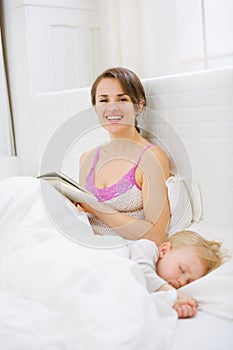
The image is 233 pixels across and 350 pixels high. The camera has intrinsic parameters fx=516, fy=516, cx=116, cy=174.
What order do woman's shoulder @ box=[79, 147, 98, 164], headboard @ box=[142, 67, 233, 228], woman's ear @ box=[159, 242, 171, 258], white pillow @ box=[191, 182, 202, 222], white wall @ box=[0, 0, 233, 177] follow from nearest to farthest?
woman's ear @ box=[159, 242, 171, 258], headboard @ box=[142, 67, 233, 228], white pillow @ box=[191, 182, 202, 222], woman's shoulder @ box=[79, 147, 98, 164], white wall @ box=[0, 0, 233, 177]

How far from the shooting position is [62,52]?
2693mm

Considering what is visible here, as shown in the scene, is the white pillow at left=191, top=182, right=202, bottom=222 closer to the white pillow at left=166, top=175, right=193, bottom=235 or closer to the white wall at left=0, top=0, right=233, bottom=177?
the white pillow at left=166, top=175, right=193, bottom=235

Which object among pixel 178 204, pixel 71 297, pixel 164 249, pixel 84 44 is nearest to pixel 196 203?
pixel 178 204

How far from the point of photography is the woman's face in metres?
1.66

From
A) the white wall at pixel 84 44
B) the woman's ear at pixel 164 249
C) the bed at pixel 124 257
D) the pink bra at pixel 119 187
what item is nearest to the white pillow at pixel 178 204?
the bed at pixel 124 257

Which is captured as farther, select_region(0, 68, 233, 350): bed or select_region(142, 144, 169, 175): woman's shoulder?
select_region(142, 144, 169, 175): woman's shoulder

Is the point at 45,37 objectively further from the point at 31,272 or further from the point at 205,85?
the point at 31,272

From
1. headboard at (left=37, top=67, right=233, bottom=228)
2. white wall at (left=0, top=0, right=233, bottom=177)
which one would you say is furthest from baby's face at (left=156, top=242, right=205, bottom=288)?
white wall at (left=0, top=0, right=233, bottom=177)

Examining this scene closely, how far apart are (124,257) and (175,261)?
0.42ft

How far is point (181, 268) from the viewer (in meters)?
1.25

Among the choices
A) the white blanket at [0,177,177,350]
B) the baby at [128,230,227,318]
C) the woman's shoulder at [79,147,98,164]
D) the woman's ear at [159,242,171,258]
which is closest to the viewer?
the white blanket at [0,177,177,350]

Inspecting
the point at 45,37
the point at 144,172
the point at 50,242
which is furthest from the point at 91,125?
the point at 45,37

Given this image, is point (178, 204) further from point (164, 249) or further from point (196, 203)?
point (164, 249)

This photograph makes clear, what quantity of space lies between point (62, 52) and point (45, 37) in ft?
0.38
